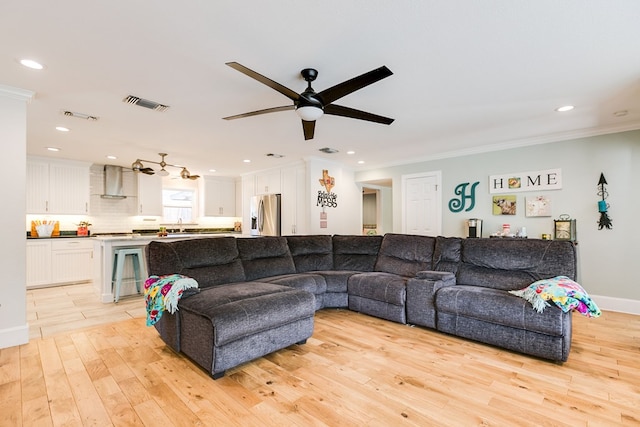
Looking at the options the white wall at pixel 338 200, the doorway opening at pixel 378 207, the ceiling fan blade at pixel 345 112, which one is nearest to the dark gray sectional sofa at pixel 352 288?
the white wall at pixel 338 200

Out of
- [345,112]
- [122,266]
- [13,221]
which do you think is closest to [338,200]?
[345,112]

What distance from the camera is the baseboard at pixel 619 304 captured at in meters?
3.82

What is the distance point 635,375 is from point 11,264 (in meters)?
5.37

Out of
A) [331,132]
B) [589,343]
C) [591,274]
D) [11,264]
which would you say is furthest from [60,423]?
[591,274]

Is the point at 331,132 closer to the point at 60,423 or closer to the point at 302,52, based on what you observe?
the point at 302,52

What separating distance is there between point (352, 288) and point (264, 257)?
1189 millimetres

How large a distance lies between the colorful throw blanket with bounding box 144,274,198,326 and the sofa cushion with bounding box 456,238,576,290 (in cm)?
290

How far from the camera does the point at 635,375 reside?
7.43 ft

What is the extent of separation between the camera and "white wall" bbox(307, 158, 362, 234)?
5.79m

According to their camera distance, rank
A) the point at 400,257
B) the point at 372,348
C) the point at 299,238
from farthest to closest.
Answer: the point at 299,238, the point at 400,257, the point at 372,348

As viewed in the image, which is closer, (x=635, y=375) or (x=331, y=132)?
(x=635, y=375)

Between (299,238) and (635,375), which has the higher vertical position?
(299,238)

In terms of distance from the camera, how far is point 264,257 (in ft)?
12.5

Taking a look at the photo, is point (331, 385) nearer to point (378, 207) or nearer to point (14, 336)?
point (14, 336)
